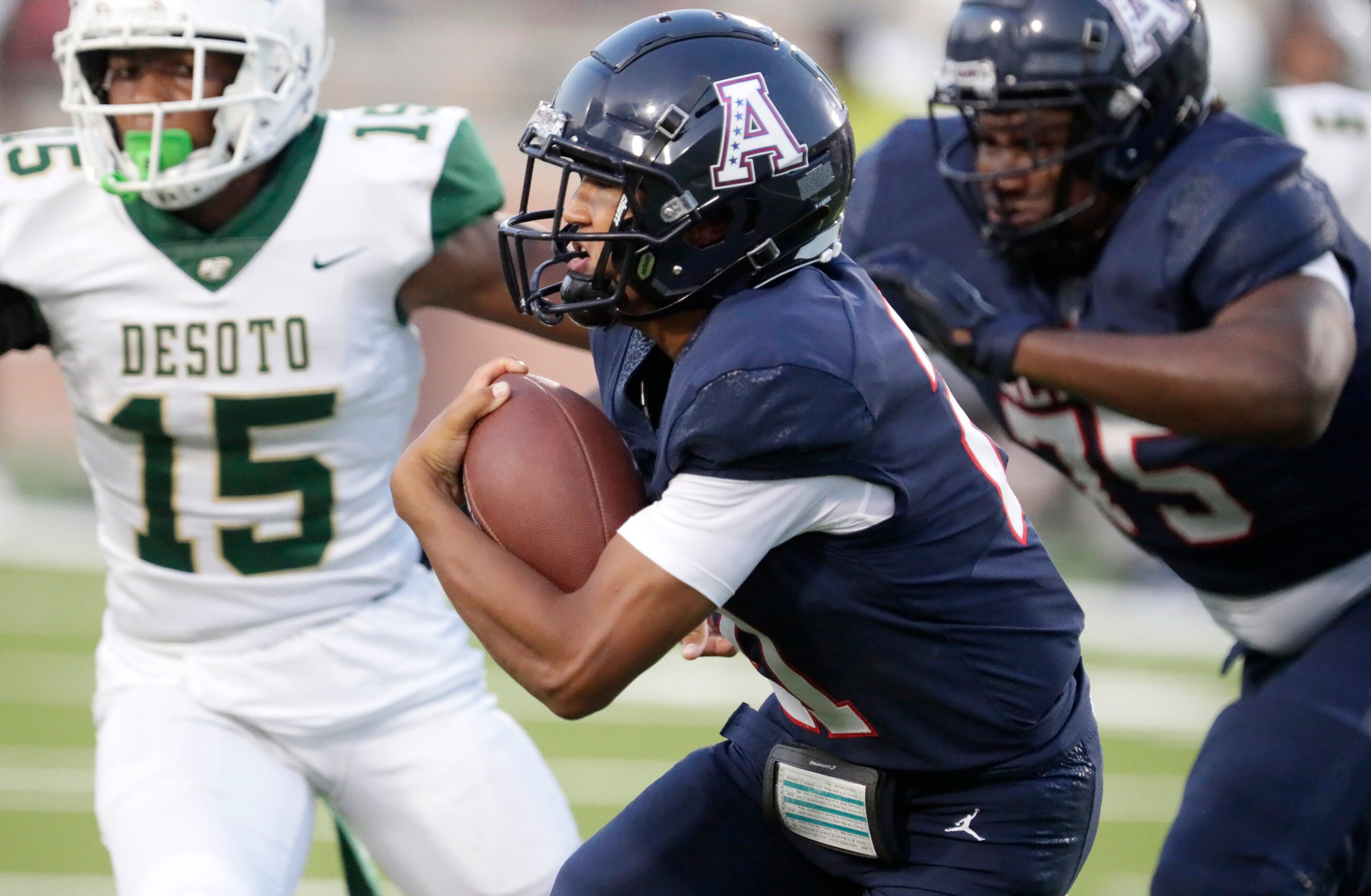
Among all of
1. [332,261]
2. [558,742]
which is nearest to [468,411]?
[332,261]

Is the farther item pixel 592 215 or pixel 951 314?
pixel 951 314

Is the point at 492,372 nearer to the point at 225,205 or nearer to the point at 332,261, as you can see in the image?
the point at 332,261

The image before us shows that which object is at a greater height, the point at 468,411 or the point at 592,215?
the point at 592,215

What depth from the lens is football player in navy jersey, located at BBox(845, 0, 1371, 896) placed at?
2592mm

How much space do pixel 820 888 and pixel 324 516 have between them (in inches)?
43.9

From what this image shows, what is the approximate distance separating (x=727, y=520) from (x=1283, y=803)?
3.83ft

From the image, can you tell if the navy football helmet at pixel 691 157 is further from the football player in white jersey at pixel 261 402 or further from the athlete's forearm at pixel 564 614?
the football player in white jersey at pixel 261 402

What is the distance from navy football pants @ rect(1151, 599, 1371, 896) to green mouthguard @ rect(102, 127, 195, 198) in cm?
191

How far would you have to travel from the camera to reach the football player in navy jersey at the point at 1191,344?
A: 2.59 metres

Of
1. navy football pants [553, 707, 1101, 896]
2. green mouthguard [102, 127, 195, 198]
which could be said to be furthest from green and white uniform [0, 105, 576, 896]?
navy football pants [553, 707, 1101, 896]

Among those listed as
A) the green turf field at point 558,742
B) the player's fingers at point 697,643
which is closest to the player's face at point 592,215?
the player's fingers at point 697,643

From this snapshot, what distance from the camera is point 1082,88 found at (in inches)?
120

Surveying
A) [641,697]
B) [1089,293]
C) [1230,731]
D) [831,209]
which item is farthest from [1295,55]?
[831,209]

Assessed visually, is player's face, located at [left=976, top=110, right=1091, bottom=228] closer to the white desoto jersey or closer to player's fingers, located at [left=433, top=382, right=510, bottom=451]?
the white desoto jersey
